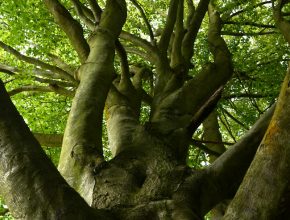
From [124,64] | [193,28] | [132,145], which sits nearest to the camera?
[132,145]

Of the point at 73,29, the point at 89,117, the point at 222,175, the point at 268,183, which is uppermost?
the point at 73,29

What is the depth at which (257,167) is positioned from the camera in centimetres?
199

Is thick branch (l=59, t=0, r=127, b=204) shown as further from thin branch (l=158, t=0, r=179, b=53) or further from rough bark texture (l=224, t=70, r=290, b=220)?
thin branch (l=158, t=0, r=179, b=53)

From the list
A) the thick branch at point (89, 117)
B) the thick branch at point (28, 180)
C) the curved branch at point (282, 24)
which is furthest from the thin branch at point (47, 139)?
the curved branch at point (282, 24)

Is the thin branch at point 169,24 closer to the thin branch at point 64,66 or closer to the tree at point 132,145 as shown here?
the tree at point 132,145

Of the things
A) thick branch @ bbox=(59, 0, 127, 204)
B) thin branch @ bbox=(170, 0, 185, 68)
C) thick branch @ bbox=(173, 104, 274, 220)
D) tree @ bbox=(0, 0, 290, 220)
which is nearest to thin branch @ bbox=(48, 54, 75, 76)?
tree @ bbox=(0, 0, 290, 220)

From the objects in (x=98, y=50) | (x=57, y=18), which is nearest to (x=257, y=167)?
(x=98, y=50)

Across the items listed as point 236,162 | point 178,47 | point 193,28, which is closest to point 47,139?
point 178,47

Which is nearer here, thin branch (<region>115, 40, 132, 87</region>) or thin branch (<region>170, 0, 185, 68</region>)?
thin branch (<region>115, 40, 132, 87</region>)

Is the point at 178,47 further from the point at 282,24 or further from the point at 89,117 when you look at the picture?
the point at 89,117

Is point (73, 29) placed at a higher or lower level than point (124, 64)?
higher

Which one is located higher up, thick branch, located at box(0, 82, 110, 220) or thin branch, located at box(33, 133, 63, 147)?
thin branch, located at box(33, 133, 63, 147)

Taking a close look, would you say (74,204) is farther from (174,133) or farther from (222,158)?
(174,133)

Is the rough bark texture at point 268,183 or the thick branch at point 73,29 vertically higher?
the thick branch at point 73,29
